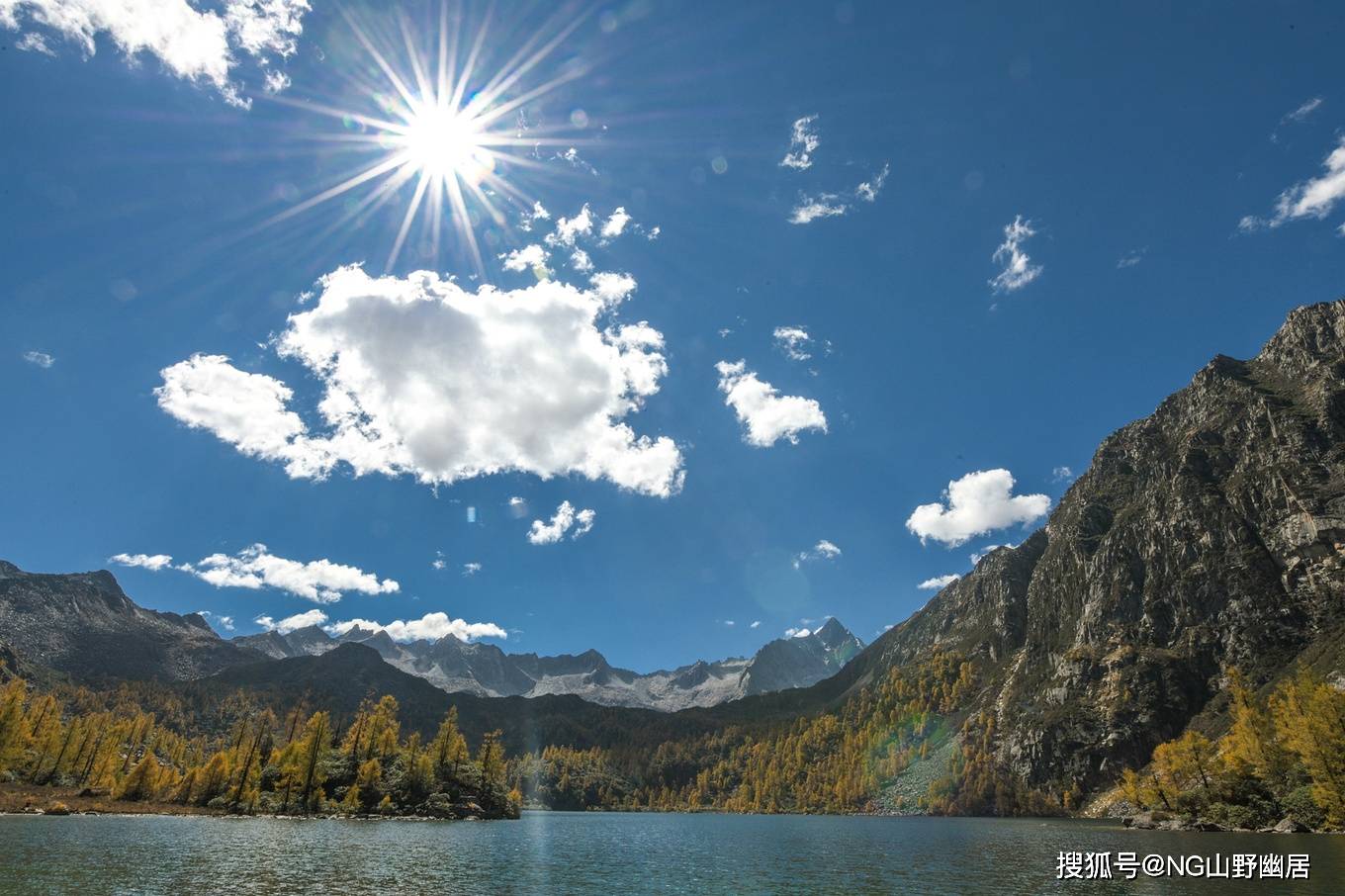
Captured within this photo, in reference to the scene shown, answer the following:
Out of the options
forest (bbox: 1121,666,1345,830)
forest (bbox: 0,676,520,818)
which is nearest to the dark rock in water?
forest (bbox: 1121,666,1345,830)

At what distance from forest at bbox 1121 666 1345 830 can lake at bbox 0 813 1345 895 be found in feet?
35.8

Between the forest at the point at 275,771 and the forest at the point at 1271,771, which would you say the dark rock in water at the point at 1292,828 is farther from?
the forest at the point at 275,771

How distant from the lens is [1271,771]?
112375 millimetres

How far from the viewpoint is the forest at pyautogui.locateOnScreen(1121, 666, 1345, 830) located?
97125 millimetres

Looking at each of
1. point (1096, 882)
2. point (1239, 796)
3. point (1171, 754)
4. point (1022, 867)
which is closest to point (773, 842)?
point (1022, 867)

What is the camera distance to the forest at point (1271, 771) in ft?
319

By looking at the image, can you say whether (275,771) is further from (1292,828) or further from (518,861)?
(1292,828)

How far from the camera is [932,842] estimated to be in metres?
112

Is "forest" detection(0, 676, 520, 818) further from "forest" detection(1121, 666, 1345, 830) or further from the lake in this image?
"forest" detection(1121, 666, 1345, 830)

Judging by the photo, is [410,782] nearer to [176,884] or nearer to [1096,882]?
[176,884]

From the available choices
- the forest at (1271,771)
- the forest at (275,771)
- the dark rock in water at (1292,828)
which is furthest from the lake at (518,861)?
the forest at (275,771)

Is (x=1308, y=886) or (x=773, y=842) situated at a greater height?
(x=1308, y=886)

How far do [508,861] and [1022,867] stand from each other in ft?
183

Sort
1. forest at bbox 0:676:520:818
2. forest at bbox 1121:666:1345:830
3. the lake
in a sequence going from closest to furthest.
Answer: the lake, forest at bbox 1121:666:1345:830, forest at bbox 0:676:520:818
